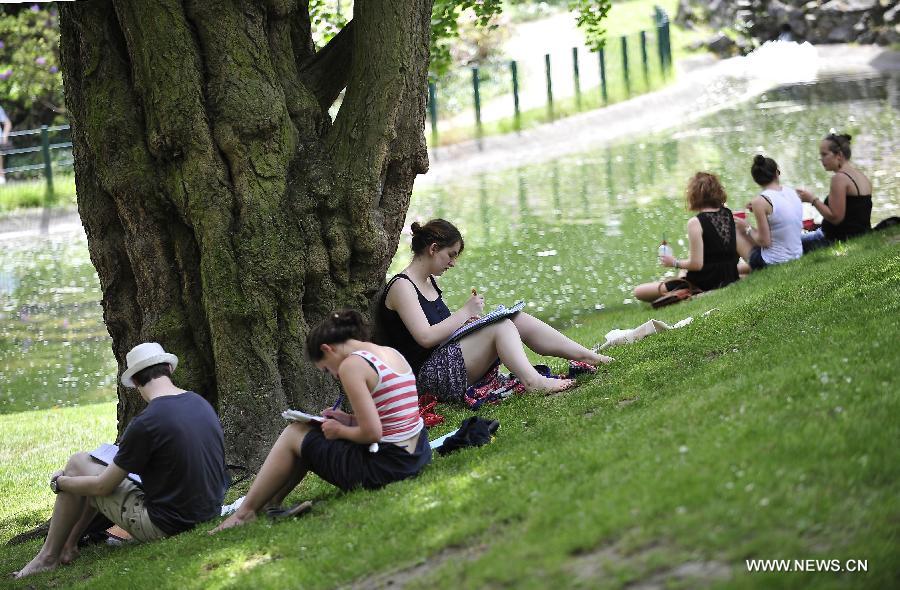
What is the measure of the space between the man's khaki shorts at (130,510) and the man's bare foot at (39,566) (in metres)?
0.46

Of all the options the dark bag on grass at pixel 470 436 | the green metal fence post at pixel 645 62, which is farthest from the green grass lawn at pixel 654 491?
the green metal fence post at pixel 645 62

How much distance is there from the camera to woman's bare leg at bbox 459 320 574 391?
27.1 feet

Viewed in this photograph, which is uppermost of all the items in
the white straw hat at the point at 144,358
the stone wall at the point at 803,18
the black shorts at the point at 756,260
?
the stone wall at the point at 803,18

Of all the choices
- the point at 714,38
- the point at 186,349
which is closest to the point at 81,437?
the point at 186,349

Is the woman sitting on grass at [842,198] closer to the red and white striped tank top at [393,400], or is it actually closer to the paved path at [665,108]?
Answer: the red and white striped tank top at [393,400]

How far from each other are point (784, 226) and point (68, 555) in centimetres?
796

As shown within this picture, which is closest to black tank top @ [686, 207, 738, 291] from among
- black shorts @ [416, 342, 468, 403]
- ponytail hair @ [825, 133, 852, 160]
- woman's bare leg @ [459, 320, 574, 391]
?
ponytail hair @ [825, 133, 852, 160]

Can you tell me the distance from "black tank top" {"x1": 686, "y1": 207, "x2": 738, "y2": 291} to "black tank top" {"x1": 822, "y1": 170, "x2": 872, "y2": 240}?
1.15 metres

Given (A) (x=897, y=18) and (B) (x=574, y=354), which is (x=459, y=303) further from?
(A) (x=897, y=18)

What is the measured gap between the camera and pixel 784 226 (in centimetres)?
1230

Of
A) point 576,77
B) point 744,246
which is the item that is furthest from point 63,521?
point 576,77

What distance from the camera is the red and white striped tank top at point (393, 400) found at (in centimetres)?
659

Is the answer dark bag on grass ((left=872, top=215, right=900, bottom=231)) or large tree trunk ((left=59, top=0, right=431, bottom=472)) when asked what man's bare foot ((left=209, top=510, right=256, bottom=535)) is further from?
dark bag on grass ((left=872, top=215, right=900, bottom=231))

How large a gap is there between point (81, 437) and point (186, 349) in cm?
393
